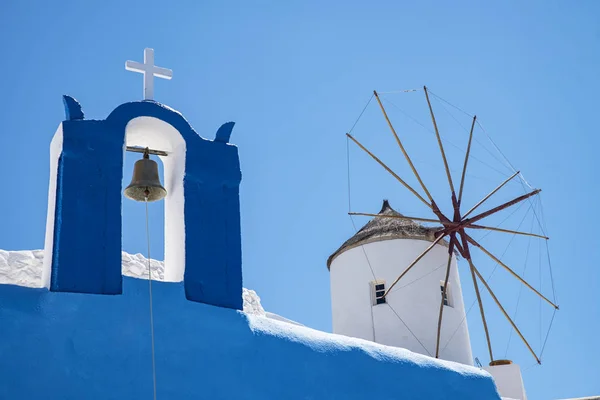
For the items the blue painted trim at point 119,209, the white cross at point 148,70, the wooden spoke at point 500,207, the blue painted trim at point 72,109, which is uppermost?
the wooden spoke at point 500,207

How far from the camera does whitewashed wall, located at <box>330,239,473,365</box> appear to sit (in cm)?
1035

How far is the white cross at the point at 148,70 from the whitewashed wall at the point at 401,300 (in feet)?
19.1

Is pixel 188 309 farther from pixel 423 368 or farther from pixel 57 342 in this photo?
pixel 423 368

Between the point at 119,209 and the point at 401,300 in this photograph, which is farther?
the point at 401,300

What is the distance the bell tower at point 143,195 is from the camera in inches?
187

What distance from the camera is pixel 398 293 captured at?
417 inches

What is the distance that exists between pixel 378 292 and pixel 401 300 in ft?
1.21

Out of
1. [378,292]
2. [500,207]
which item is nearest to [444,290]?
[378,292]

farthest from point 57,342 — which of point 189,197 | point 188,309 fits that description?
point 189,197

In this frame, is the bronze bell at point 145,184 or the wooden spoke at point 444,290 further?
the wooden spoke at point 444,290

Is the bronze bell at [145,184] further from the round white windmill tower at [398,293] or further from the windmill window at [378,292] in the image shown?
the windmill window at [378,292]

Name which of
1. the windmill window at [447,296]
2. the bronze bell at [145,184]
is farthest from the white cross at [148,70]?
the windmill window at [447,296]

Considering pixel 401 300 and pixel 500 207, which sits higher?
pixel 500 207

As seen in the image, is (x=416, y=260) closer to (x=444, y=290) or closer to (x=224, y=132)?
(x=444, y=290)
